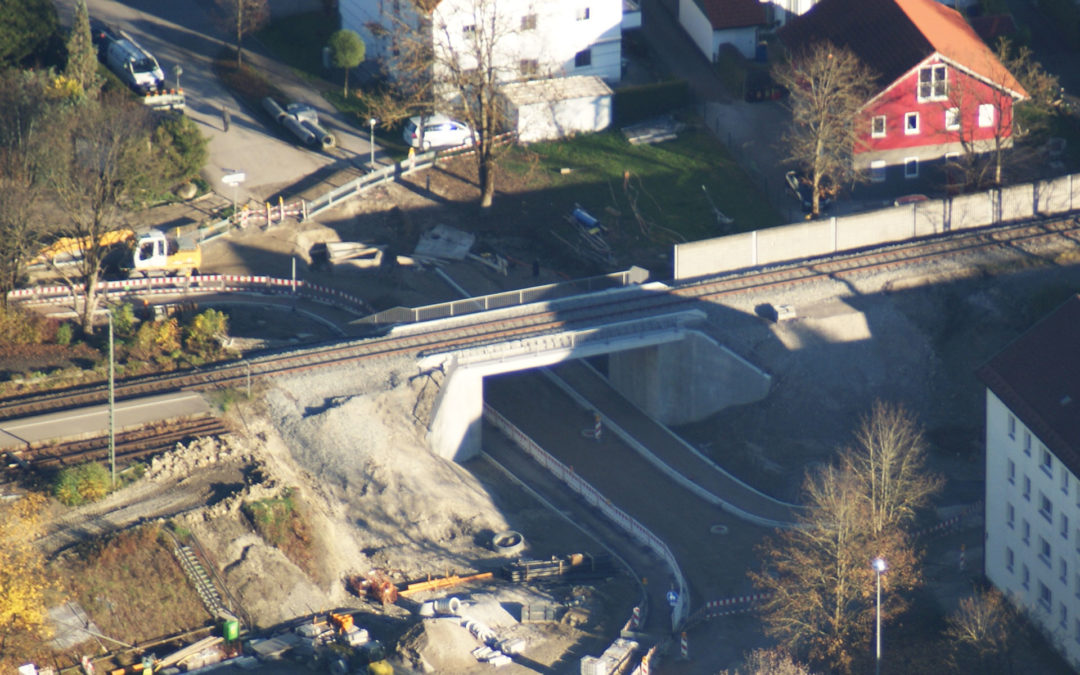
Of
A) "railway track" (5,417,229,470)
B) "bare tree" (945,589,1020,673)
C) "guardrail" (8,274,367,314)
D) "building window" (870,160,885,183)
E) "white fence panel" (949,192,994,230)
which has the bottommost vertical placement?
"bare tree" (945,589,1020,673)

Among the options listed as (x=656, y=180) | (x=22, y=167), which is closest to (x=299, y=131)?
(x=22, y=167)

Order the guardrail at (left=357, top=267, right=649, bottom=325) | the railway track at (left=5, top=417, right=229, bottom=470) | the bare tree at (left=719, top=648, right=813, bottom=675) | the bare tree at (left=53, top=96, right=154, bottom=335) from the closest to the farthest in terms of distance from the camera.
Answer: the bare tree at (left=719, top=648, right=813, bottom=675) < the railway track at (left=5, top=417, right=229, bottom=470) < the bare tree at (left=53, top=96, right=154, bottom=335) < the guardrail at (left=357, top=267, right=649, bottom=325)

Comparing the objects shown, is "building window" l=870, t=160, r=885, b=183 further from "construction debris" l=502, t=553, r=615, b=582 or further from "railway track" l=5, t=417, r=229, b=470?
"railway track" l=5, t=417, r=229, b=470

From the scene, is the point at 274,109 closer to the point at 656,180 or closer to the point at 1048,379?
the point at 656,180

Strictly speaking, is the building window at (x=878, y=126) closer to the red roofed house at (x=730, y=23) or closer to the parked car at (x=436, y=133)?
the red roofed house at (x=730, y=23)

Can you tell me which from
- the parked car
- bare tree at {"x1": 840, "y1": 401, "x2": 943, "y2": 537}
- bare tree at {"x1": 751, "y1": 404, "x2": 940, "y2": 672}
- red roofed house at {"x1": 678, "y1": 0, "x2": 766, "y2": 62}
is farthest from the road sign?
bare tree at {"x1": 751, "y1": 404, "x2": 940, "y2": 672}

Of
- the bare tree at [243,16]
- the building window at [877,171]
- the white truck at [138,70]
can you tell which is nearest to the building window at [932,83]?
the building window at [877,171]

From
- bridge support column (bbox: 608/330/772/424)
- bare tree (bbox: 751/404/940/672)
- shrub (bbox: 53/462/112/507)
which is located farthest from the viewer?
bridge support column (bbox: 608/330/772/424)
